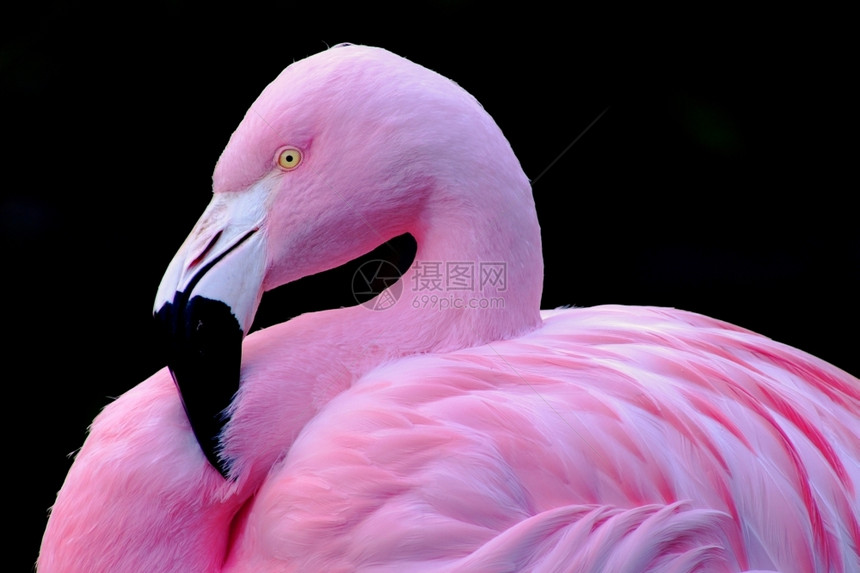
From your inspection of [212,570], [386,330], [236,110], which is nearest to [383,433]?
[386,330]

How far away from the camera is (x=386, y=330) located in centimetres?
127

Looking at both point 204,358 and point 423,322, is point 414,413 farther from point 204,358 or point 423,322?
point 204,358

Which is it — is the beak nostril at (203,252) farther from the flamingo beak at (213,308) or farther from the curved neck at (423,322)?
the curved neck at (423,322)

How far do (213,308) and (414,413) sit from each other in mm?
296

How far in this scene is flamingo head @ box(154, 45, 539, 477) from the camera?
1171mm

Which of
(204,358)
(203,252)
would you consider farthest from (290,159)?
(204,358)

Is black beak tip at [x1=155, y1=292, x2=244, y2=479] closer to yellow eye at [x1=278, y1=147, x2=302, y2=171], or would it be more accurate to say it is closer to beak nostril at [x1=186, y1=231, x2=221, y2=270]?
beak nostril at [x1=186, y1=231, x2=221, y2=270]

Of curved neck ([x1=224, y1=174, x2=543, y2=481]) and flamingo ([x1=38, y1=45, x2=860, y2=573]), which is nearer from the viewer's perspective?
flamingo ([x1=38, y1=45, x2=860, y2=573])

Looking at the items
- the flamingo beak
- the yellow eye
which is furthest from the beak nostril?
the yellow eye

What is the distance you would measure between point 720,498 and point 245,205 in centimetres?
75

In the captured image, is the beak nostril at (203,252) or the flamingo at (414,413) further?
the beak nostril at (203,252)

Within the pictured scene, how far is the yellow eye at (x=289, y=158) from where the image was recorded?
120cm

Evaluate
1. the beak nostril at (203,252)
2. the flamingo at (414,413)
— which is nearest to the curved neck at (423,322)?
the flamingo at (414,413)

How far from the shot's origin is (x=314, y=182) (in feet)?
3.94
